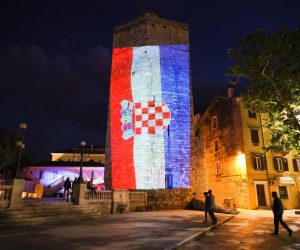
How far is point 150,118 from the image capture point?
21.5 metres

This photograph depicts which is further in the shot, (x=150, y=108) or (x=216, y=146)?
(x=216, y=146)

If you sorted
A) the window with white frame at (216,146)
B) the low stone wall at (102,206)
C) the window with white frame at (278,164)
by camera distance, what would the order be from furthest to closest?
the window with white frame at (216,146)
the window with white frame at (278,164)
the low stone wall at (102,206)

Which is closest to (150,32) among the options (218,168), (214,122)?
(214,122)

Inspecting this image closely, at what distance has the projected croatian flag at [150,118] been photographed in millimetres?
20781

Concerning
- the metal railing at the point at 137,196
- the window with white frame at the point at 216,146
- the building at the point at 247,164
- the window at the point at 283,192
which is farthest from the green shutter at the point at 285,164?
the metal railing at the point at 137,196

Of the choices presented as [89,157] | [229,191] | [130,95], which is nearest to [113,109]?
[130,95]

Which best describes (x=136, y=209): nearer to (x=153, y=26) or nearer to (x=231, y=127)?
(x=231, y=127)

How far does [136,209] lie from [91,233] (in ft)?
33.7

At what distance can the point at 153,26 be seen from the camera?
2389cm

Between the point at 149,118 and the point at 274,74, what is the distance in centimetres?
1006

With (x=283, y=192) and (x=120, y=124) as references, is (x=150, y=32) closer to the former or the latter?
(x=120, y=124)

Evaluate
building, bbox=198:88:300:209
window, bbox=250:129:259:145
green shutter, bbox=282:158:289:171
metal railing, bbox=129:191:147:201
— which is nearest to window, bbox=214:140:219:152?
building, bbox=198:88:300:209

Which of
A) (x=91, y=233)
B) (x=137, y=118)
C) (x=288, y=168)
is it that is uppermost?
(x=137, y=118)

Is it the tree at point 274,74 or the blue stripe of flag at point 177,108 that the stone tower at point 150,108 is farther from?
the tree at point 274,74
